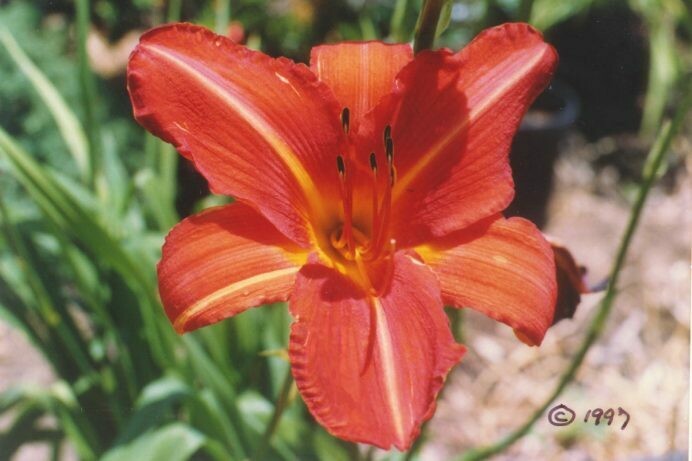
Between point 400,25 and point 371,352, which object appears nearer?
point 371,352

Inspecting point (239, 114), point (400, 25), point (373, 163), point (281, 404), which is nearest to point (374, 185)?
point (373, 163)

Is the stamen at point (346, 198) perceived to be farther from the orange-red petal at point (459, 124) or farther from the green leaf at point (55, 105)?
the green leaf at point (55, 105)

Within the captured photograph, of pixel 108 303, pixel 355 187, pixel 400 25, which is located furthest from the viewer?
pixel 108 303

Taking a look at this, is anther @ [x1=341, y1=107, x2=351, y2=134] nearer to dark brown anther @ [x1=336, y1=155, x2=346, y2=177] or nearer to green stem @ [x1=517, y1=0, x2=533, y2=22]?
dark brown anther @ [x1=336, y1=155, x2=346, y2=177]

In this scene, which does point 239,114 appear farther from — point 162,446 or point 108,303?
point 108,303

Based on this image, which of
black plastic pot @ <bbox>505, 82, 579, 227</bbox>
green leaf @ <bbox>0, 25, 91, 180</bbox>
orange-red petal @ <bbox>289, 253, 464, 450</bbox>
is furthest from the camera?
black plastic pot @ <bbox>505, 82, 579, 227</bbox>

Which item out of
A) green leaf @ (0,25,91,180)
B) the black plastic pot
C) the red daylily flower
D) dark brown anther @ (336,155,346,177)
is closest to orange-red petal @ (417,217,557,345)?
the red daylily flower

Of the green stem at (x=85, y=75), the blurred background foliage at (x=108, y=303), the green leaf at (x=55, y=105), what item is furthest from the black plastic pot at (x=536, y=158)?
the green stem at (x=85, y=75)
